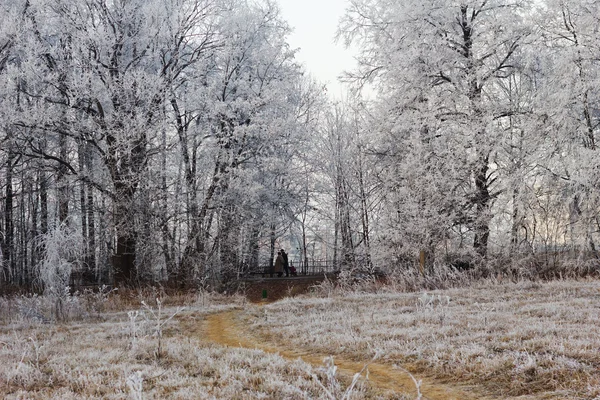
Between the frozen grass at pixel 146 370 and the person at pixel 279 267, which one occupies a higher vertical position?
the person at pixel 279 267

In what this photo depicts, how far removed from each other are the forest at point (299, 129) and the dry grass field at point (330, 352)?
3801 mm

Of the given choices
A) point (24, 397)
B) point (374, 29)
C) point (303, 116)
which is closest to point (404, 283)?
point (374, 29)

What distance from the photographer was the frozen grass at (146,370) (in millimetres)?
5240

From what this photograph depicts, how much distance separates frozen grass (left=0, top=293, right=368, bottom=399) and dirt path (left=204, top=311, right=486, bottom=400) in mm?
535

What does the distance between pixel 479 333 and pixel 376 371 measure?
193 centimetres

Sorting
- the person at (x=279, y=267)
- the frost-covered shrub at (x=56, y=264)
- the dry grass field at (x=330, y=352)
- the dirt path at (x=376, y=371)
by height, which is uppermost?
the frost-covered shrub at (x=56, y=264)

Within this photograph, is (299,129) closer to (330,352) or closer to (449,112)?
(449,112)

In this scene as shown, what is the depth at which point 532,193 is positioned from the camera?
580 inches

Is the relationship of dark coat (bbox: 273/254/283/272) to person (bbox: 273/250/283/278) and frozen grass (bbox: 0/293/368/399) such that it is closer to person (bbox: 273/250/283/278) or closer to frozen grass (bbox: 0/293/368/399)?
person (bbox: 273/250/283/278)

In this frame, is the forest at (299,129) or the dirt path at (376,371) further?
the forest at (299,129)

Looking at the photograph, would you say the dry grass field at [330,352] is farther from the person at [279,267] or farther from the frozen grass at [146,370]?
the person at [279,267]

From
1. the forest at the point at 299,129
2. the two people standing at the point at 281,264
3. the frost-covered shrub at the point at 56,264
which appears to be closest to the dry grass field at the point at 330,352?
the frost-covered shrub at the point at 56,264

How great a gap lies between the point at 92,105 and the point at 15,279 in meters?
8.91

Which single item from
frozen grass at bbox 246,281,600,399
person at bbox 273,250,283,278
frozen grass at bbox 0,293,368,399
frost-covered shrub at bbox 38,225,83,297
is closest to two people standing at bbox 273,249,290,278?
person at bbox 273,250,283,278
